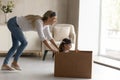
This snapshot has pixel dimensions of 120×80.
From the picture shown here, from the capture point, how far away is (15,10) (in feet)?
21.8

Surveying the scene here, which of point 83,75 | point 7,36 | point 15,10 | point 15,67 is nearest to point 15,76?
point 15,67

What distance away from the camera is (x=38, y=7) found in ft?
22.3

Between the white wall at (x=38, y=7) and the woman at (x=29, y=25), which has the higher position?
the white wall at (x=38, y=7)

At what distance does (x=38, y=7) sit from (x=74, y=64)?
327cm

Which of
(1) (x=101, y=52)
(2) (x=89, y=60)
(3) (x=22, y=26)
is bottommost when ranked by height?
(1) (x=101, y=52)

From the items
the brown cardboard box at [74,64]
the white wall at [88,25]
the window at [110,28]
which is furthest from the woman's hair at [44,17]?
the window at [110,28]

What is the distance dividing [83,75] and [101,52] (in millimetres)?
3172

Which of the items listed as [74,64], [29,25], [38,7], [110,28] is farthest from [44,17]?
[110,28]

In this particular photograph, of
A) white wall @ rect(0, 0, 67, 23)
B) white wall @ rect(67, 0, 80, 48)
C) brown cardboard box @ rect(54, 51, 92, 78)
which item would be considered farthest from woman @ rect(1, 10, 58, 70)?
white wall @ rect(67, 0, 80, 48)

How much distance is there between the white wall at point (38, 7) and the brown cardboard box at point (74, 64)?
10.1 ft

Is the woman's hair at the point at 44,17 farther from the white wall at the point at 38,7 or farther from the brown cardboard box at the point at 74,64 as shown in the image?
the white wall at the point at 38,7

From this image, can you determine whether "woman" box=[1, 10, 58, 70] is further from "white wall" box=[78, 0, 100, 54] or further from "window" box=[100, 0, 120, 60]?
"window" box=[100, 0, 120, 60]

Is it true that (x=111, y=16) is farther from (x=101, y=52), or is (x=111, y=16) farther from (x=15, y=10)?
(x=15, y=10)

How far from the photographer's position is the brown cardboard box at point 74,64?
382 cm
